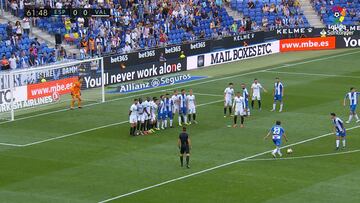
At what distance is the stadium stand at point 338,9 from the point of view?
261 ft

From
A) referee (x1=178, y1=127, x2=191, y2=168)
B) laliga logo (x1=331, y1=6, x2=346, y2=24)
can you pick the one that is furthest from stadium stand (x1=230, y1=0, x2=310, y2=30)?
referee (x1=178, y1=127, x2=191, y2=168)

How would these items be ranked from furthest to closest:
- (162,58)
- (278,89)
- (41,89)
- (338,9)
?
(338,9)
(162,58)
(41,89)
(278,89)

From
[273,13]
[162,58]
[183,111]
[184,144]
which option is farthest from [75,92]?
[273,13]

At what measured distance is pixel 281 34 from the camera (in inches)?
3002

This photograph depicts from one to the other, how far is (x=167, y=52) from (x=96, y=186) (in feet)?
113

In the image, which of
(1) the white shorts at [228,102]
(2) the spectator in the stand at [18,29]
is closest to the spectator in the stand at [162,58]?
(2) the spectator in the stand at [18,29]

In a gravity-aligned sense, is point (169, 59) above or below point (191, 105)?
below

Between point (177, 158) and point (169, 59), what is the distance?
2807 centimetres

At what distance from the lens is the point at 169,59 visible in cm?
6531

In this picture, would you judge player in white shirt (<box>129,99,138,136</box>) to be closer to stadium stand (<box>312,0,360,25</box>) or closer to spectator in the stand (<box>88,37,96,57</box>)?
spectator in the stand (<box>88,37,96,57</box>)

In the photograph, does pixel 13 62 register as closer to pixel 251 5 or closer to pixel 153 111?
pixel 153 111

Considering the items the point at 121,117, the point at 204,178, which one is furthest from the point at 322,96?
the point at 204,178

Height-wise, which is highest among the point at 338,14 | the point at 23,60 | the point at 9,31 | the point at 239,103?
the point at 9,31

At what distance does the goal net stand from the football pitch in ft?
2.08
